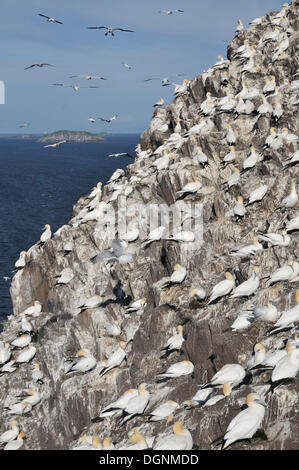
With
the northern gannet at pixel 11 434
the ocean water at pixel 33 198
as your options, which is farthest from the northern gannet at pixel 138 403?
the ocean water at pixel 33 198

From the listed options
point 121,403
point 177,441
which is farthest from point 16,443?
point 177,441

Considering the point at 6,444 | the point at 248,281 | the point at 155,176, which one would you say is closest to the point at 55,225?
the point at 155,176

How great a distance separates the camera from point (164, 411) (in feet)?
54.3

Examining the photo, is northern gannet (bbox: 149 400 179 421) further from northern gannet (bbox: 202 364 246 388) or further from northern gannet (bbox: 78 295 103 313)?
northern gannet (bbox: 78 295 103 313)

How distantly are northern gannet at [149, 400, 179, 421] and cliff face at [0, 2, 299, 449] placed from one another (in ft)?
0.85

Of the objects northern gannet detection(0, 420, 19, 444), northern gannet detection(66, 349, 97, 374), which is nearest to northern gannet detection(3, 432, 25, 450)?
northern gannet detection(0, 420, 19, 444)

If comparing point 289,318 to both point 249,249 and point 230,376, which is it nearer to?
point 230,376

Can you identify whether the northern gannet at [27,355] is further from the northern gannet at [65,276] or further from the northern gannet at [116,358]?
the northern gannet at [116,358]

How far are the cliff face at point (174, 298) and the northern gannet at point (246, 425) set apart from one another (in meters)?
0.32

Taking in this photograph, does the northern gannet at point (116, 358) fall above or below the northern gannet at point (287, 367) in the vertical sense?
below

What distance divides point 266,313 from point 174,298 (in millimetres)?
6458

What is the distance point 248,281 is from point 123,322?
8.42m

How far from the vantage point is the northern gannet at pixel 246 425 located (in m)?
12.3
